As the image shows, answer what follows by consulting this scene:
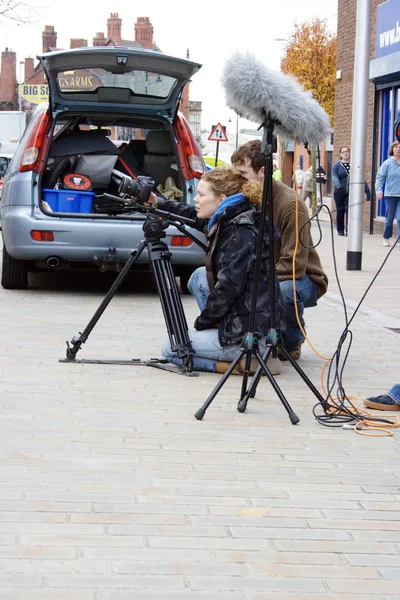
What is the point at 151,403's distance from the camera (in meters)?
6.06

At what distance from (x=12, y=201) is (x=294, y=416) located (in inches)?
215

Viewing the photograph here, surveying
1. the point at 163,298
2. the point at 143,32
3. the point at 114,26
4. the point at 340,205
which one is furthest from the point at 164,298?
the point at 114,26

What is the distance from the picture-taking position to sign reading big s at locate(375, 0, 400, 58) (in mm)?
22422

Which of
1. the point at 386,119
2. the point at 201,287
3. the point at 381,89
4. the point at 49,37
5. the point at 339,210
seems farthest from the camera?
the point at 49,37

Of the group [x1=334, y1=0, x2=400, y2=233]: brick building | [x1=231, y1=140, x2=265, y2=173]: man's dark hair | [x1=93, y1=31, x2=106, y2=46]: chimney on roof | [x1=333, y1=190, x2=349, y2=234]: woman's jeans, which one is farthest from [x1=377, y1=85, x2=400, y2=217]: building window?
[x1=93, y1=31, x2=106, y2=46]: chimney on roof

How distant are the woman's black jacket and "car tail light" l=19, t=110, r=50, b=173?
390 cm

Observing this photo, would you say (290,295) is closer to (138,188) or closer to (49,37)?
(138,188)

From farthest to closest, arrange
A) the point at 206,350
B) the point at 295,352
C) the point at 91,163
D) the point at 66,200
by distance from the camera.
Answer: the point at 91,163 → the point at 66,200 → the point at 295,352 → the point at 206,350

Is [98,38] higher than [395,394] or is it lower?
higher

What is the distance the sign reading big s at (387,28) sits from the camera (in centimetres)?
2242

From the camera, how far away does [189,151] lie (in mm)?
10836

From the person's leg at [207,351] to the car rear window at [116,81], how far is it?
395cm

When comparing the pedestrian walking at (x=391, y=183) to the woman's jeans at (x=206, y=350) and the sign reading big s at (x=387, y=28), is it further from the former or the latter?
the woman's jeans at (x=206, y=350)

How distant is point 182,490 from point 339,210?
59.5 ft
